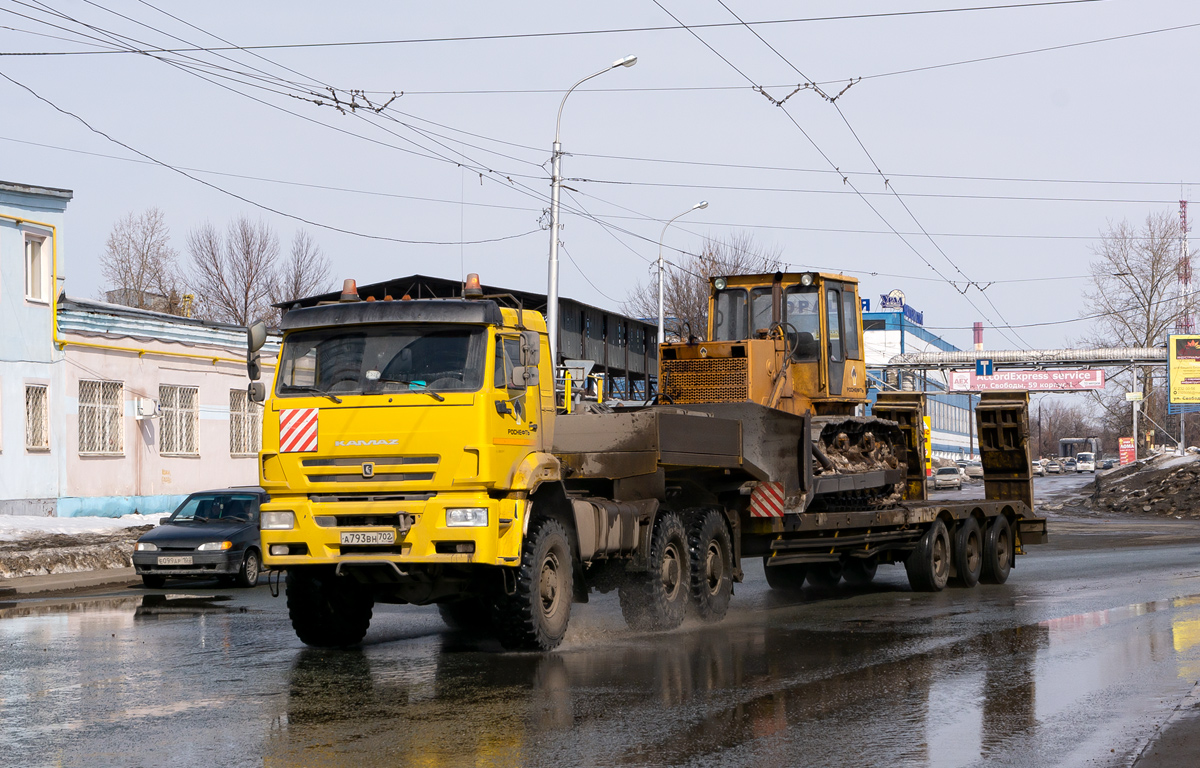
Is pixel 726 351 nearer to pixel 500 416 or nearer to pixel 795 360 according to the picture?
pixel 795 360

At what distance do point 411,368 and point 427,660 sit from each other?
250 centimetres

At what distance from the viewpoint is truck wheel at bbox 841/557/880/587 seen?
19.0 metres

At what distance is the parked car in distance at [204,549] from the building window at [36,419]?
8760 millimetres

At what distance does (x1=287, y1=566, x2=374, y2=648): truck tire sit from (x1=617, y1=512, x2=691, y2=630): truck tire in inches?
102

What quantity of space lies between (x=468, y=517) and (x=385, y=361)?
158 cm

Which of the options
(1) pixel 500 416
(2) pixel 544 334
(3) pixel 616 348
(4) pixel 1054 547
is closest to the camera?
(1) pixel 500 416

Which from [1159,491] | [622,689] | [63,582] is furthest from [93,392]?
[1159,491]

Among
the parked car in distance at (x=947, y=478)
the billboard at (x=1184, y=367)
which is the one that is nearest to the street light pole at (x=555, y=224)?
the parked car in distance at (x=947, y=478)

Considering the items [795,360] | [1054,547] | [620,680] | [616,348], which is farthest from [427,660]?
[616,348]

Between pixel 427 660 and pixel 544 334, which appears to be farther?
pixel 544 334

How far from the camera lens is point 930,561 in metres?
17.3

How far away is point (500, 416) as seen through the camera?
36.0 ft

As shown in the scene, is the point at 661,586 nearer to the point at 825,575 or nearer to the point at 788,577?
the point at 788,577

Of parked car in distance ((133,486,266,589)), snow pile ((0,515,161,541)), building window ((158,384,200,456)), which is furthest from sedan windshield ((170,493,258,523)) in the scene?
building window ((158,384,200,456))
